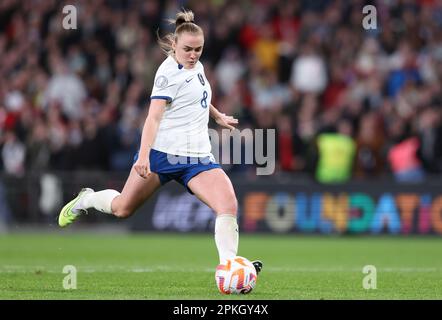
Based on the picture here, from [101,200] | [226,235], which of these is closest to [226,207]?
[226,235]

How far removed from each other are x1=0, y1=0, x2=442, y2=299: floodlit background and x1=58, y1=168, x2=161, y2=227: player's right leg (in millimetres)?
4615

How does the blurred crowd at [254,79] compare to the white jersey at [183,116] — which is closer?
the white jersey at [183,116]

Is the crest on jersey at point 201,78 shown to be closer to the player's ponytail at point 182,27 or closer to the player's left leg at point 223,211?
the player's ponytail at point 182,27

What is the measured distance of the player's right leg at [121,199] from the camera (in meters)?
10.1

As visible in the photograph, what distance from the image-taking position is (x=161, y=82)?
32.0 ft

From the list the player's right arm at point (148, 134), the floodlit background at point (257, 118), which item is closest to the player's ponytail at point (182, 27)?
the player's right arm at point (148, 134)

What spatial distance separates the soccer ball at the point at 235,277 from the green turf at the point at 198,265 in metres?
0.12

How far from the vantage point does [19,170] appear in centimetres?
2228

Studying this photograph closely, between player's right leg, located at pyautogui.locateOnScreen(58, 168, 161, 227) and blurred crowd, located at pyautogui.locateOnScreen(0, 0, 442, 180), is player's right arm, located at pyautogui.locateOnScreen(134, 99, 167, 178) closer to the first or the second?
player's right leg, located at pyautogui.locateOnScreen(58, 168, 161, 227)

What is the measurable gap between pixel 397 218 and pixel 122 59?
7.45 m

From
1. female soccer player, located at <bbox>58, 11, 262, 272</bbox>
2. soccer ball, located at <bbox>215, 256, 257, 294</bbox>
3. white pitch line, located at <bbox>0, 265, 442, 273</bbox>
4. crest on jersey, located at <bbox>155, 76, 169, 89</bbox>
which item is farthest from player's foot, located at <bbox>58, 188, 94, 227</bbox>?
soccer ball, located at <bbox>215, 256, 257, 294</bbox>

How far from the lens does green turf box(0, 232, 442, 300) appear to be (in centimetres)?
965

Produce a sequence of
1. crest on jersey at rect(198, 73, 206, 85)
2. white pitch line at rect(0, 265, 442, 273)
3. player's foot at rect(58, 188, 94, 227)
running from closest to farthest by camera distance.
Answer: crest on jersey at rect(198, 73, 206, 85), player's foot at rect(58, 188, 94, 227), white pitch line at rect(0, 265, 442, 273)

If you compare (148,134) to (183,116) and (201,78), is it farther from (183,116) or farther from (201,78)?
(201,78)
